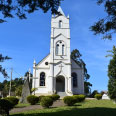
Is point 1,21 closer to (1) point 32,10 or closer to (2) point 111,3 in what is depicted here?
(1) point 32,10

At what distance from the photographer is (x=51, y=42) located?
3547 cm

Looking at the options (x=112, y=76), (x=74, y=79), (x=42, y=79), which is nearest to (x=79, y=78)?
(x=74, y=79)

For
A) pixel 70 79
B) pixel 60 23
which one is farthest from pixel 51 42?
pixel 70 79

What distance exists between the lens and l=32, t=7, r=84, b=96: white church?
33.3m

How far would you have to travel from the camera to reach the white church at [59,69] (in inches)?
1312

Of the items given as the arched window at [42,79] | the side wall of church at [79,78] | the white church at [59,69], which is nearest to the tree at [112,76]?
the white church at [59,69]

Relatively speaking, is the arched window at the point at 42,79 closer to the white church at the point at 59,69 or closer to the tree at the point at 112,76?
the white church at the point at 59,69

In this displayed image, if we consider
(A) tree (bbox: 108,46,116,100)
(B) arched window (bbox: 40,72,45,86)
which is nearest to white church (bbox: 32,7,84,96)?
(B) arched window (bbox: 40,72,45,86)

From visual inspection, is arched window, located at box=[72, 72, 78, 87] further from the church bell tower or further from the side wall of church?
the church bell tower

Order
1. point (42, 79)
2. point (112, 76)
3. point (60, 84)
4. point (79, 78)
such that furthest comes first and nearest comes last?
point (60, 84) → point (79, 78) → point (42, 79) → point (112, 76)

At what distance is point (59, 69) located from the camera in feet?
112

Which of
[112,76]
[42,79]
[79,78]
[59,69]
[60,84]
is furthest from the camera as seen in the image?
[60,84]

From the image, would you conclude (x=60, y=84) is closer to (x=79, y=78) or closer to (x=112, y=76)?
(x=79, y=78)

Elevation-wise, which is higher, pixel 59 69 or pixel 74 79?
pixel 59 69
